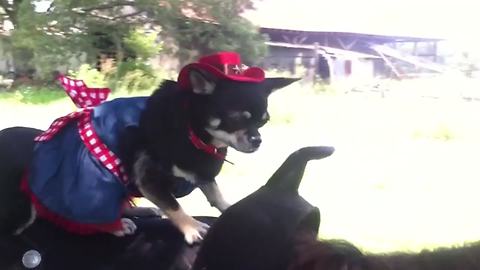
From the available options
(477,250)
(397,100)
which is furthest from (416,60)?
(477,250)

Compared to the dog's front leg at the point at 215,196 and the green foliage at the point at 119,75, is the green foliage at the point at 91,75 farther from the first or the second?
the dog's front leg at the point at 215,196

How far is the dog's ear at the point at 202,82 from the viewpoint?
0.81 m

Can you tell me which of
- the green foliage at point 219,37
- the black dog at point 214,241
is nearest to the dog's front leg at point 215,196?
the black dog at point 214,241

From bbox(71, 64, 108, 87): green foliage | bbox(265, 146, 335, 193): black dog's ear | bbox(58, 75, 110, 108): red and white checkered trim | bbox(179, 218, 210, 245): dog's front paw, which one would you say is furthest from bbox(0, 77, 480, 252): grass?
bbox(265, 146, 335, 193): black dog's ear

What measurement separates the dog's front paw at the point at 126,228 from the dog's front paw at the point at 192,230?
63 millimetres

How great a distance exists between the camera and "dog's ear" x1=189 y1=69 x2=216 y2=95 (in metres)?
0.81

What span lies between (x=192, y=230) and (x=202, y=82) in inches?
6.6

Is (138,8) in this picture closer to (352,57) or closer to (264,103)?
(352,57)

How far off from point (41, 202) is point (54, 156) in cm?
6

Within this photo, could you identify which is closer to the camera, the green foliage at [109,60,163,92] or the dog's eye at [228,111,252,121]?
the dog's eye at [228,111,252,121]

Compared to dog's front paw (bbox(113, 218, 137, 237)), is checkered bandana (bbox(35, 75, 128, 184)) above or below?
above

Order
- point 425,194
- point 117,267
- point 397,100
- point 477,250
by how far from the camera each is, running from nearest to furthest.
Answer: point 477,250 → point 117,267 → point 425,194 → point 397,100

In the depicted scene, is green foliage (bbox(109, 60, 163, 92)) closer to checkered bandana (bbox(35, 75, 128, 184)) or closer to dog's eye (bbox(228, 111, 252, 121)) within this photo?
checkered bandana (bbox(35, 75, 128, 184))

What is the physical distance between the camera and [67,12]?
10.0 feet
